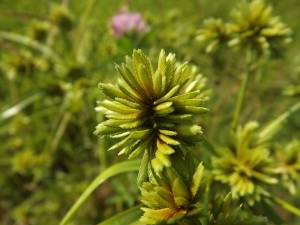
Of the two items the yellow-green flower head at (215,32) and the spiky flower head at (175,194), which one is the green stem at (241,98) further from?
the spiky flower head at (175,194)

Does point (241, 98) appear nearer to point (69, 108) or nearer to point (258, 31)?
point (258, 31)

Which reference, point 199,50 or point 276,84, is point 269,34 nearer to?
point 199,50

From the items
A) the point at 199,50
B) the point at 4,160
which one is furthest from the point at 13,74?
the point at 199,50

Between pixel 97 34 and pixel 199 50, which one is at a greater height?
pixel 97 34

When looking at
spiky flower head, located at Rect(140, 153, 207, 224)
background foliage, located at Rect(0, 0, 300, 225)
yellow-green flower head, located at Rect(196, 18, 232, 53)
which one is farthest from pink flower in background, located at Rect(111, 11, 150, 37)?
spiky flower head, located at Rect(140, 153, 207, 224)

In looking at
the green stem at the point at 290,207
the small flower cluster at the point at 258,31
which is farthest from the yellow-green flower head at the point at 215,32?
the green stem at the point at 290,207

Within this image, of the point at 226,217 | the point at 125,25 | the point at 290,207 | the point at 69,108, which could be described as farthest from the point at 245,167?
the point at 69,108
